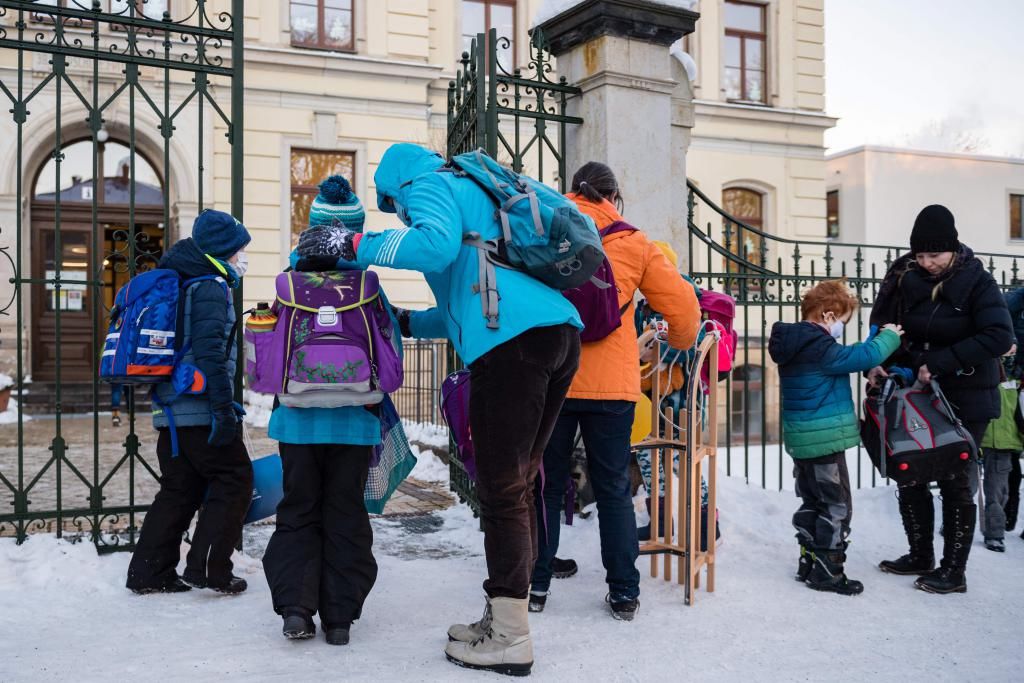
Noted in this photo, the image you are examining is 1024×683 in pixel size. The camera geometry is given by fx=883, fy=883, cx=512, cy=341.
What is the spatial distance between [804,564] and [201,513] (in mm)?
3025

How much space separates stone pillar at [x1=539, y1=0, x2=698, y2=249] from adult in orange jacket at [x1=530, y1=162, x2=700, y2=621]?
1461mm

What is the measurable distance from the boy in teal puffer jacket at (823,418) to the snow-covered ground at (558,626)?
22 cm

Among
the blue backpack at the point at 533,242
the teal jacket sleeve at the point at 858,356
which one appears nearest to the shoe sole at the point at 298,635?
the blue backpack at the point at 533,242

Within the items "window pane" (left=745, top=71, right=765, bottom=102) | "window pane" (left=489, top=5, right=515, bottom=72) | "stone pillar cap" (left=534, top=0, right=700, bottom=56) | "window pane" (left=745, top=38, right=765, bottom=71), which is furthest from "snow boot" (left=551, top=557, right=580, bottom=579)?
"window pane" (left=745, top=38, right=765, bottom=71)

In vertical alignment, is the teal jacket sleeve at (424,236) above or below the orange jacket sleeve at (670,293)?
above

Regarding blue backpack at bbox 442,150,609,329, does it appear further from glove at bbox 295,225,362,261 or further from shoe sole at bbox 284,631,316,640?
shoe sole at bbox 284,631,316,640

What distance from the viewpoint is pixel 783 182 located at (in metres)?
18.8

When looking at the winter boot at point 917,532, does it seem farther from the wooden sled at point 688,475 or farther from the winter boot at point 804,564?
the wooden sled at point 688,475

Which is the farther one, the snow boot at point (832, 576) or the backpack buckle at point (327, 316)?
the snow boot at point (832, 576)

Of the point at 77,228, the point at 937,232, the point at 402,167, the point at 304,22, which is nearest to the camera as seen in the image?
the point at 402,167

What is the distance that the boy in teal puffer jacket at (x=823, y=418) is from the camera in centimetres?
443

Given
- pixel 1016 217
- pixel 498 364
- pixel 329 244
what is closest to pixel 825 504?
pixel 498 364

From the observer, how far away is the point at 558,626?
375 centimetres

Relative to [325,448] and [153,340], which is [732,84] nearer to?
[153,340]
